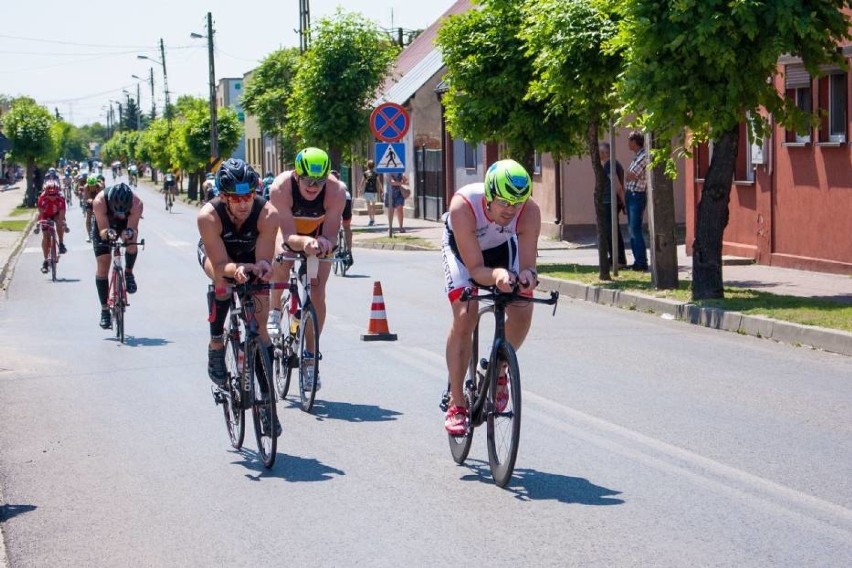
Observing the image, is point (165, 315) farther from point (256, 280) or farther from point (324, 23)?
point (324, 23)

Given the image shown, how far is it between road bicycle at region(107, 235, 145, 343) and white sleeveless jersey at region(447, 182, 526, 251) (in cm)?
786

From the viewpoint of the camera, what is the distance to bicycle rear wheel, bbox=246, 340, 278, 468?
25.8 feet

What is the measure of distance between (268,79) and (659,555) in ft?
207

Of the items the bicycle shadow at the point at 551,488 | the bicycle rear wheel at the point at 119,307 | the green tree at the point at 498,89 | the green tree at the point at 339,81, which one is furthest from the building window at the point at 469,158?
the bicycle shadow at the point at 551,488

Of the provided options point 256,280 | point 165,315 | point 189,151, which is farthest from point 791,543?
point 189,151

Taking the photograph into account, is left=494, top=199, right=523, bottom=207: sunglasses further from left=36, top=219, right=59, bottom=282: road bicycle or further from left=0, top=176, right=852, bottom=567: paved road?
left=36, top=219, right=59, bottom=282: road bicycle

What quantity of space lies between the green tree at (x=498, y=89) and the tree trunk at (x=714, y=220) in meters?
5.98

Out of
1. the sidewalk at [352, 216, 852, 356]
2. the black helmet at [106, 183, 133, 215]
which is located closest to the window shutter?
the sidewalk at [352, 216, 852, 356]

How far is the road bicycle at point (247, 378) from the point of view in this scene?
7.90 m

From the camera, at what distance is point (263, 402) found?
7.92m

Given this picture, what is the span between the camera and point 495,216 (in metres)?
7.31

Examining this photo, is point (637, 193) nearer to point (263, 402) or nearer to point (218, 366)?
point (218, 366)

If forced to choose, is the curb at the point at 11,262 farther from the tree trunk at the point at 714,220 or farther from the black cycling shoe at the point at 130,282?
the tree trunk at the point at 714,220

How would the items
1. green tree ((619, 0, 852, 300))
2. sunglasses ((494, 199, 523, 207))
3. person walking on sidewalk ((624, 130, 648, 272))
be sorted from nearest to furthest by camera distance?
sunglasses ((494, 199, 523, 207)) → green tree ((619, 0, 852, 300)) → person walking on sidewalk ((624, 130, 648, 272))
